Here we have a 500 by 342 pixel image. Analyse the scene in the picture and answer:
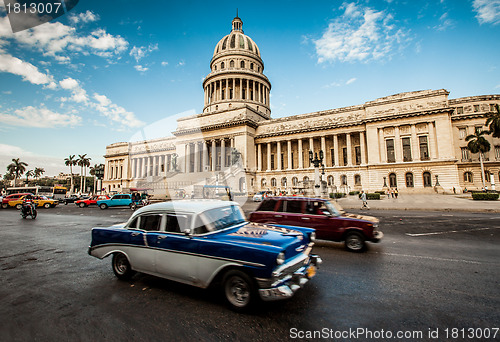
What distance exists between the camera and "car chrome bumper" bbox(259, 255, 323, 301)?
3311 millimetres

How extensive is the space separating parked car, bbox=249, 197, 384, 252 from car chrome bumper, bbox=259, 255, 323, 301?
3.56 metres

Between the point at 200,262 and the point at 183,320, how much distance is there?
833mm

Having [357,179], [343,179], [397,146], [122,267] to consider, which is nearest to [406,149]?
[397,146]

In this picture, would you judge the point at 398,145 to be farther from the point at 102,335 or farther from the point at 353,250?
the point at 102,335

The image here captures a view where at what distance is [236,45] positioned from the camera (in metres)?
65.4

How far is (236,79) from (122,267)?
63.3m

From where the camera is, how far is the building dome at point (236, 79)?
6181 cm

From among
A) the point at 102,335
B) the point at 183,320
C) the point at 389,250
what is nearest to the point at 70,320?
the point at 102,335

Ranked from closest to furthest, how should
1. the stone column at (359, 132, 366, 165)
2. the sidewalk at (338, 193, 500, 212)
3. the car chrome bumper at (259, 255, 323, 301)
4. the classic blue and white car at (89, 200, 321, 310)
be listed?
the car chrome bumper at (259, 255, 323, 301), the classic blue and white car at (89, 200, 321, 310), the sidewalk at (338, 193, 500, 212), the stone column at (359, 132, 366, 165)

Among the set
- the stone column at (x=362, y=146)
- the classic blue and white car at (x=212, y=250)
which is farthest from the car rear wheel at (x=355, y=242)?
the stone column at (x=362, y=146)

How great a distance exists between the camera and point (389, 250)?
704cm

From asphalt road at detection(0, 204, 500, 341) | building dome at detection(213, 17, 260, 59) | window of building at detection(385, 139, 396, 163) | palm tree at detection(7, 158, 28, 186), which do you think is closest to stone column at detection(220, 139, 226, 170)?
building dome at detection(213, 17, 260, 59)

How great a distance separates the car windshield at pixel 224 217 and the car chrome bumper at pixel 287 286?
4.81 ft

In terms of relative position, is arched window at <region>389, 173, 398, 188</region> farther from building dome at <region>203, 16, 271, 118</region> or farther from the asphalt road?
the asphalt road
